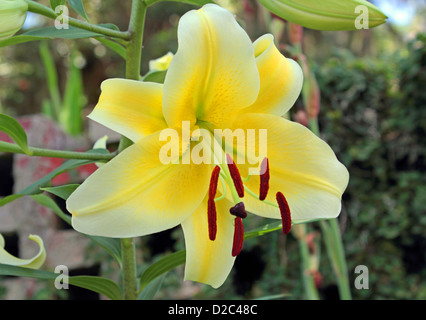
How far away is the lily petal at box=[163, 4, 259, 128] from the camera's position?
350 mm

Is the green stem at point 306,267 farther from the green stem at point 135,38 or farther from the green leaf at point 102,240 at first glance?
the green stem at point 135,38

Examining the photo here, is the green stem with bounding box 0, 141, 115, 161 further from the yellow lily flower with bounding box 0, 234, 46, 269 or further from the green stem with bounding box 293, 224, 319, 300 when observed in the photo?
the green stem with bounding box 293, 224, 319, 300

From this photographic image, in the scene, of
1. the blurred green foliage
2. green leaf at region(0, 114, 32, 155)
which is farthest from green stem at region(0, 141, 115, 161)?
the blurred green foliage

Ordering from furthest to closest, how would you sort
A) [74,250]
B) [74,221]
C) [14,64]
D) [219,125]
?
1. [14,64]
2. [74,250]
3. [219,125]
4. [74,221]

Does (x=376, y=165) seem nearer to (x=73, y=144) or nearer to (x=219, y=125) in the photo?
(x=73, y=144)

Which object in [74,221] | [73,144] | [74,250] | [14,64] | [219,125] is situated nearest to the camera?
[74,221]

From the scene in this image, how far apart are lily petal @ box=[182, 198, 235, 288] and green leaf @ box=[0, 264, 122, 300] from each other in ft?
0.44

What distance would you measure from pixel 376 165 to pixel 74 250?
1.22 meters

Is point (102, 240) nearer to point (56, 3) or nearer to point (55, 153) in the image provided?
point (55, 153)

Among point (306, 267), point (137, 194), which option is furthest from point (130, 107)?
point (306, 267)

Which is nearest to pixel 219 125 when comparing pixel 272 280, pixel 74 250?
pixel 74 250

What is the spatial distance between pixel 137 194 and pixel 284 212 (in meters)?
0.13

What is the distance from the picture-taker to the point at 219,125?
45 cm
